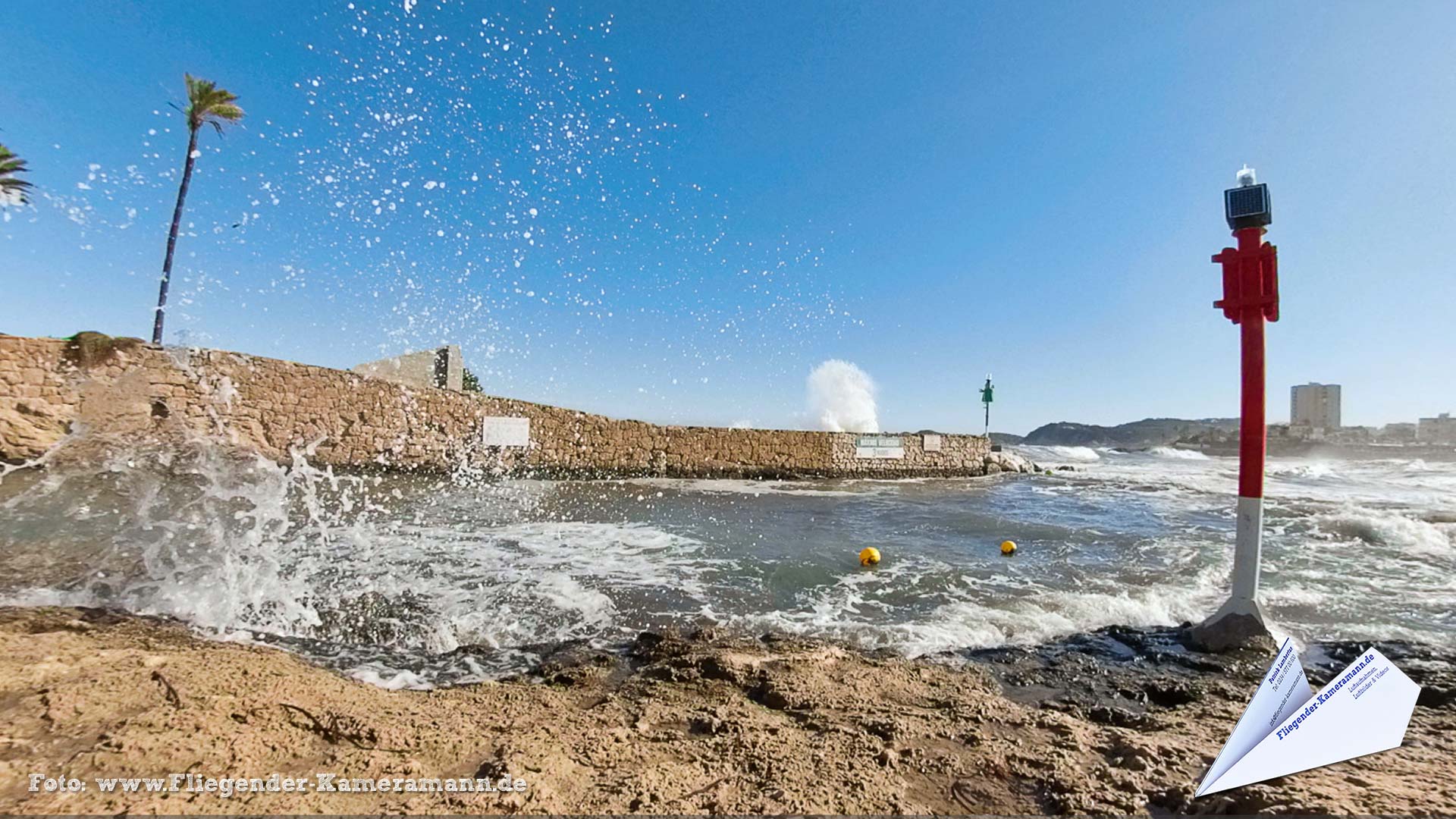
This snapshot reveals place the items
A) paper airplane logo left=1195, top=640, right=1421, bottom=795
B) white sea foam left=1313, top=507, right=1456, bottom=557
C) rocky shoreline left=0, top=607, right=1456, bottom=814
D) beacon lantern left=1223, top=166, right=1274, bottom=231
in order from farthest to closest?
white sea foam left=1313, top=507, right=1456, bottom=557
beacon lantern left=1223, top=166, right=1274, bottom=231
paper airplane logo left=1195, top=640, right=1421, bottom=795
rocky shoreline left=0, top=607, right=1456, bottom=814

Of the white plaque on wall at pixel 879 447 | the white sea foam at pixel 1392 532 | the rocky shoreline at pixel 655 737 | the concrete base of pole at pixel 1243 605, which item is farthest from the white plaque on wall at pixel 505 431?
the white sea foam at pixel 1392 532

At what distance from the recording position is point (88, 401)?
12484 millimetres

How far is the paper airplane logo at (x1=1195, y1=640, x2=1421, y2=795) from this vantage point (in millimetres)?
1992

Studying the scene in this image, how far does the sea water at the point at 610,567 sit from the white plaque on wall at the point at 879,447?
9.87 m

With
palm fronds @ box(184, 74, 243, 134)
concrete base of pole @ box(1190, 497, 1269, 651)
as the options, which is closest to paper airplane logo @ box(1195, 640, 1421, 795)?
concrete base of pole @ box(1190, 497, 1269, 651)

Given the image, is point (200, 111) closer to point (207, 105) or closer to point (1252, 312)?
point (207, 105)

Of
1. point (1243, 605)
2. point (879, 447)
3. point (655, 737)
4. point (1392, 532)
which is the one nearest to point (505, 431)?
point (879, 447)

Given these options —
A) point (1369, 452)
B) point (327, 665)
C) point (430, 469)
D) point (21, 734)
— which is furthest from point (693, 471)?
point (1369, 452)

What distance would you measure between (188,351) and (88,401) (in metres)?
2.03

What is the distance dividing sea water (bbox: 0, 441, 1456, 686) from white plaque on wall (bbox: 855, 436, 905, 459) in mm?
9873

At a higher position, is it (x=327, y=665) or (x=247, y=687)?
(x=247, y=687)

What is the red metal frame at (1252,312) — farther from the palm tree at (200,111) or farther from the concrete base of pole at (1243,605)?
the palm tree at (200,111)

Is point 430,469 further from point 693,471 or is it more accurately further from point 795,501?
point 795,501

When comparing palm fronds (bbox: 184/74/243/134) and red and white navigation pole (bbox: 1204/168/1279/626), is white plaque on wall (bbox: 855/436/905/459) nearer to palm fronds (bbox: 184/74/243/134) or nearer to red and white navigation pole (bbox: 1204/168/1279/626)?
red and white navigation pole (bbox: 1204/168/1279/626)
